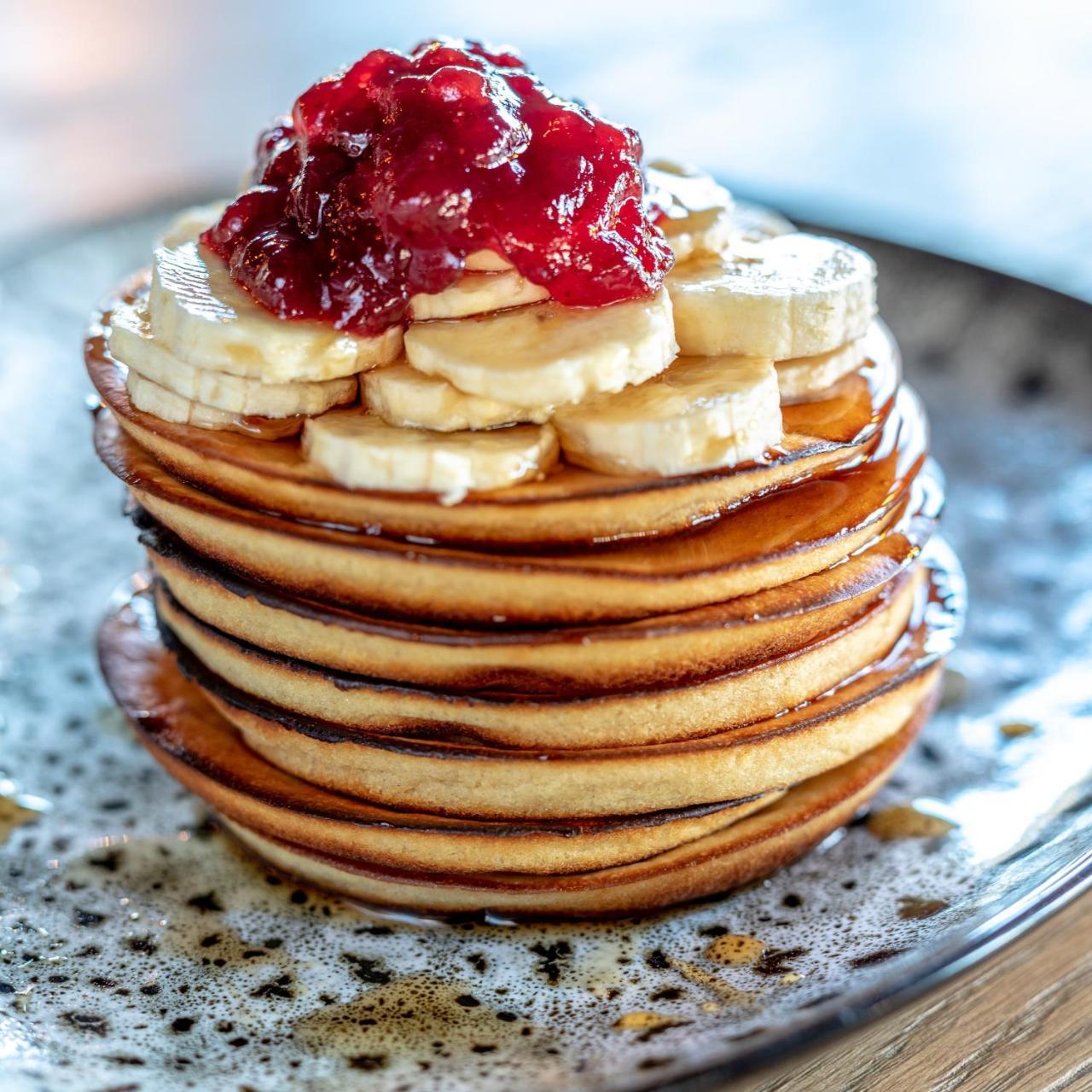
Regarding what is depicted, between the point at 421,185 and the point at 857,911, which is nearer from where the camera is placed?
the point at 421,185

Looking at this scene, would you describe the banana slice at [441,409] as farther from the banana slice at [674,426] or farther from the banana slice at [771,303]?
the banana slice at [771,303]

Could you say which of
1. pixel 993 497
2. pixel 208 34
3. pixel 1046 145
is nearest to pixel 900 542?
Result: pixel 993 497

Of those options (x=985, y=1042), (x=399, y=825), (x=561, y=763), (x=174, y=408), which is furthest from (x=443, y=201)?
(x=985, y=1042)

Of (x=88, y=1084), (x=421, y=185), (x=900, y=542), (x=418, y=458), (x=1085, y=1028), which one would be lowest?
(x=88, y=1084)

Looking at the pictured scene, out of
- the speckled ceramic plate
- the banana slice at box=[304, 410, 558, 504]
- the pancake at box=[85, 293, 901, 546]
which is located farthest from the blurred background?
the banana slice at box=[304, 410, 558, 504]

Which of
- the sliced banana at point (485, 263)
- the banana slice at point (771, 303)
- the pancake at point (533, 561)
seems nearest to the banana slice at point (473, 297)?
the sliced banana at point (485, 263)

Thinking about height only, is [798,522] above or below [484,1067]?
above

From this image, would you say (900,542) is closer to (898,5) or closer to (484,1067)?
(484,1067)

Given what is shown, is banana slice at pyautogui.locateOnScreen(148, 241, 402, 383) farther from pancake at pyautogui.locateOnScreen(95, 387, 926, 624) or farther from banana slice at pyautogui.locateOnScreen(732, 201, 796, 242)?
banana slice at pyautogui.locateOnScreen(732, 201, 796, 242)
